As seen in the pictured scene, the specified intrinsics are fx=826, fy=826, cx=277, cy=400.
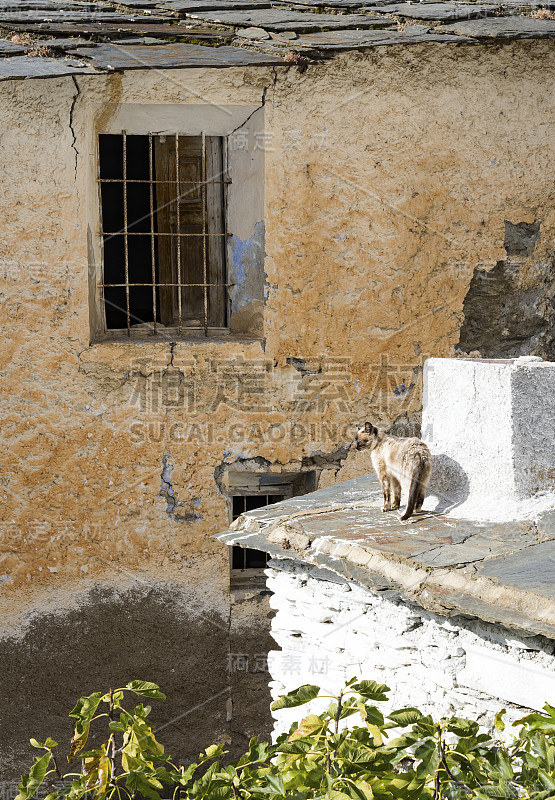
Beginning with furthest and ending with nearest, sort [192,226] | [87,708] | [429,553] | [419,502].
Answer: [192,226] < [419,502] < [429,553] < [87,708]

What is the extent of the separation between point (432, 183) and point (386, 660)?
348 centimetres

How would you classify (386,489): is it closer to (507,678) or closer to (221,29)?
(507,678)

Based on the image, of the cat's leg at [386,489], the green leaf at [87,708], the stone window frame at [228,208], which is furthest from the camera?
the stone window frame at [228,208]

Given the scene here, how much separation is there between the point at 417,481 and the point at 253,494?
255 cm

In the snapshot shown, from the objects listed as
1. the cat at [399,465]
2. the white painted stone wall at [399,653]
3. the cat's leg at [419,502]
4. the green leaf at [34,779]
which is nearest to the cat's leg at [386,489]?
the cat at [399,465]

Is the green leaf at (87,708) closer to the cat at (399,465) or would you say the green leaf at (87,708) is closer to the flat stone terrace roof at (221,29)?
the cat at (399,465)

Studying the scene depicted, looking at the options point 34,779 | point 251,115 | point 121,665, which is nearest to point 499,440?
point 34,779

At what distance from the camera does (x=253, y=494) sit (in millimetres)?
5762

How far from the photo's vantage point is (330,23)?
4.70 metres

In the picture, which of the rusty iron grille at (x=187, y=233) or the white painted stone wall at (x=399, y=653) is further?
the rusty iron grille at (x=187, y=233)

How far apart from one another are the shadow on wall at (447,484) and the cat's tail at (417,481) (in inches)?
5.4

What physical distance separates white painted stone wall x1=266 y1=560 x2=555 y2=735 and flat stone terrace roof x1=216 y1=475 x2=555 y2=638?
140mm

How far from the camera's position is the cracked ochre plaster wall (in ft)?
17.0

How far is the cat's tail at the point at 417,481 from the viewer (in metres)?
3.32
